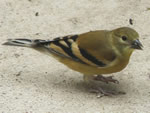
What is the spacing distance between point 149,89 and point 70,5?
3.27m

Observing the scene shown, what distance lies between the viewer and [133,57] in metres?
6.64

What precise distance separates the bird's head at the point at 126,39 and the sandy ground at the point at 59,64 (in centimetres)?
80

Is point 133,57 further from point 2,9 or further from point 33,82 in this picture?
point 2,9

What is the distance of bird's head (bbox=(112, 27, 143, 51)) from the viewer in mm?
5302

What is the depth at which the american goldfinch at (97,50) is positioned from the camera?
17.6ft

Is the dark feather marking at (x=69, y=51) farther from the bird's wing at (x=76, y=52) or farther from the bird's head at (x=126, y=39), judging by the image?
the bird's head at (x=126, y=39)

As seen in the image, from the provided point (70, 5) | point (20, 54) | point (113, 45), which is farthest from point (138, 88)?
point (70, 5)

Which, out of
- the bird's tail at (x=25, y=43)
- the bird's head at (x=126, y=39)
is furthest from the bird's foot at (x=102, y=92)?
the bird's tail at (x=25, y=43)

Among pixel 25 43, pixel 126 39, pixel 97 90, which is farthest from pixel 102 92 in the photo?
pixel 25 43

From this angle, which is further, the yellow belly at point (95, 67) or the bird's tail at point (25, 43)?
the bird's tail at point (25, 43)

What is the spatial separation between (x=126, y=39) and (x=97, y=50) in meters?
0.46

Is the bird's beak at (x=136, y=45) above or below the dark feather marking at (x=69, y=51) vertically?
above

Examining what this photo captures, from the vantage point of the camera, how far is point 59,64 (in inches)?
257

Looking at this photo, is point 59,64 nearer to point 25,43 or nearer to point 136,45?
point 25,43
